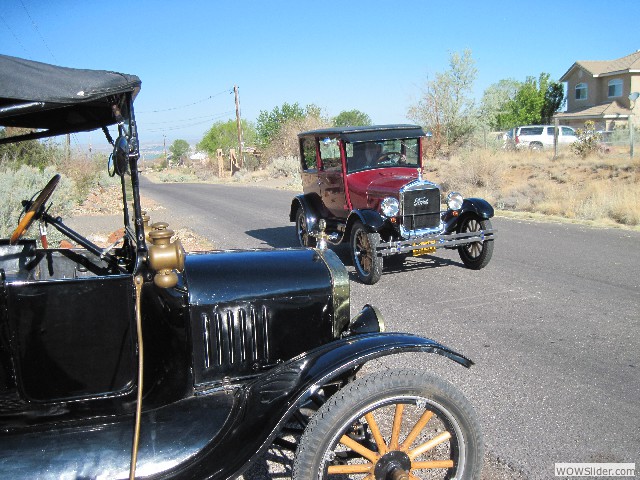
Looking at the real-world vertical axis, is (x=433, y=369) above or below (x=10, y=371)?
below

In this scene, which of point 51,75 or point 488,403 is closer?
point 51,75

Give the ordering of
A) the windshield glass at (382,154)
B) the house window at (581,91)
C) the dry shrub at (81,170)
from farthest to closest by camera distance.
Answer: the house window at (581,91) → the dry shrub at (81,170) → the windshield glass at (382,154)

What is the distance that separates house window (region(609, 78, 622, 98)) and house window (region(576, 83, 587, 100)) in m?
2.11

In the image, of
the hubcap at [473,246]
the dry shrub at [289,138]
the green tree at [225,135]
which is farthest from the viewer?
the green tree at [225,135]

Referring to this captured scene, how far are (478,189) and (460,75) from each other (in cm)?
1473

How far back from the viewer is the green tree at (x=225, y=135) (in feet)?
237

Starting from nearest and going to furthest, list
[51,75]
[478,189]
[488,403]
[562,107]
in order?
[51,75]
[488,403]
[478,189]
[562,107]

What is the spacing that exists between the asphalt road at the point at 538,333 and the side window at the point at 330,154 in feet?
4.79

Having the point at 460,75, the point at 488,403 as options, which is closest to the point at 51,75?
→ the point at 488,403

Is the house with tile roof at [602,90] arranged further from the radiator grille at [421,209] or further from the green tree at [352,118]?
the radiator grille at [421,209]

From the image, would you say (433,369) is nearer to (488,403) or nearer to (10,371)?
(488,403)

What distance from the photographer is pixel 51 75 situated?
238 centimetres

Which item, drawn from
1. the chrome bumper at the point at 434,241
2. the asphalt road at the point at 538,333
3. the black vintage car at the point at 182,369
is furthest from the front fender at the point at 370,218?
the black vintage car at the point at 182,369

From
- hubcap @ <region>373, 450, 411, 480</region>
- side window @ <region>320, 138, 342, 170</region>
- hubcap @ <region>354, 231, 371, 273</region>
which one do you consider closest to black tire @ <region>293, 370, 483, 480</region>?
hubcap @ <region>373, 450, 411, 480</region>
